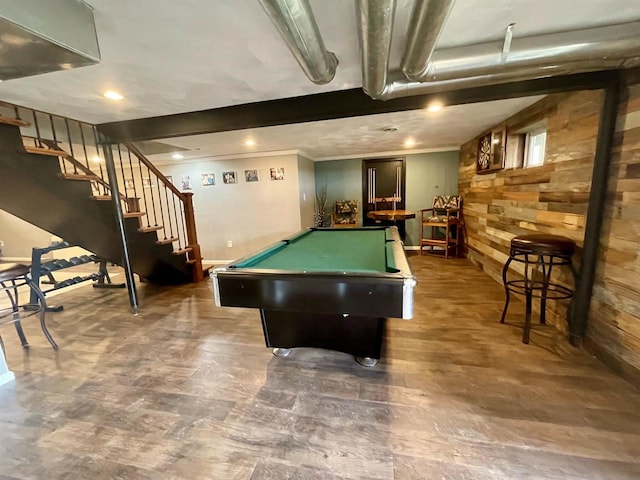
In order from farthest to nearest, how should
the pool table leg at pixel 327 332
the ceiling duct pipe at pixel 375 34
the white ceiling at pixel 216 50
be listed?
1. the pool table leg at pixel 327 332
2. the white ceiling at pixel 216 50
3. the ceiling duct pipe at pixel 375 34

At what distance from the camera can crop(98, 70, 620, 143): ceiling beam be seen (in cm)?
188

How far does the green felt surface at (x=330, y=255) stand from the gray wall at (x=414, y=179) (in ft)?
10.0

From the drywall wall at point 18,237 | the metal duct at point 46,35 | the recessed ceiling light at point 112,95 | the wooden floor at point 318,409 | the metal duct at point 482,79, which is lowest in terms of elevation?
the wooden floor at point 318,409

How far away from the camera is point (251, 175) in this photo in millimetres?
5094

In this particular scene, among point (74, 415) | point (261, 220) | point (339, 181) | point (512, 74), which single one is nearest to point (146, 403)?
point (74, 415)

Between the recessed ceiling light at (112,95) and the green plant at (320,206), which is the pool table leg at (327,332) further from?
the green plant at (320,206)

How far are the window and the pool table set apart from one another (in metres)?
2.03

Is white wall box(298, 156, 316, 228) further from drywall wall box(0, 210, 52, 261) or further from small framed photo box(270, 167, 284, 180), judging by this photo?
drywall wall box(0, 210, 52, 261)

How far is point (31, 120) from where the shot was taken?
293cm

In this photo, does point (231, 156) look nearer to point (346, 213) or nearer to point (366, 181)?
point (346, 213)

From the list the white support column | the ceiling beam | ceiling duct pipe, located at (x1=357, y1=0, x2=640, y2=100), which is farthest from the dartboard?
the white support column

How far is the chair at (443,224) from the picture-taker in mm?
4855

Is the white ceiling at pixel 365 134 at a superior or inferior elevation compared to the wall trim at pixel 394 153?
superior

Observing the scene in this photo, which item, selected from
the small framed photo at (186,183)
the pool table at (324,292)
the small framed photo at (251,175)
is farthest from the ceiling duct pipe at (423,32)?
the small framed photo at (186,183)
